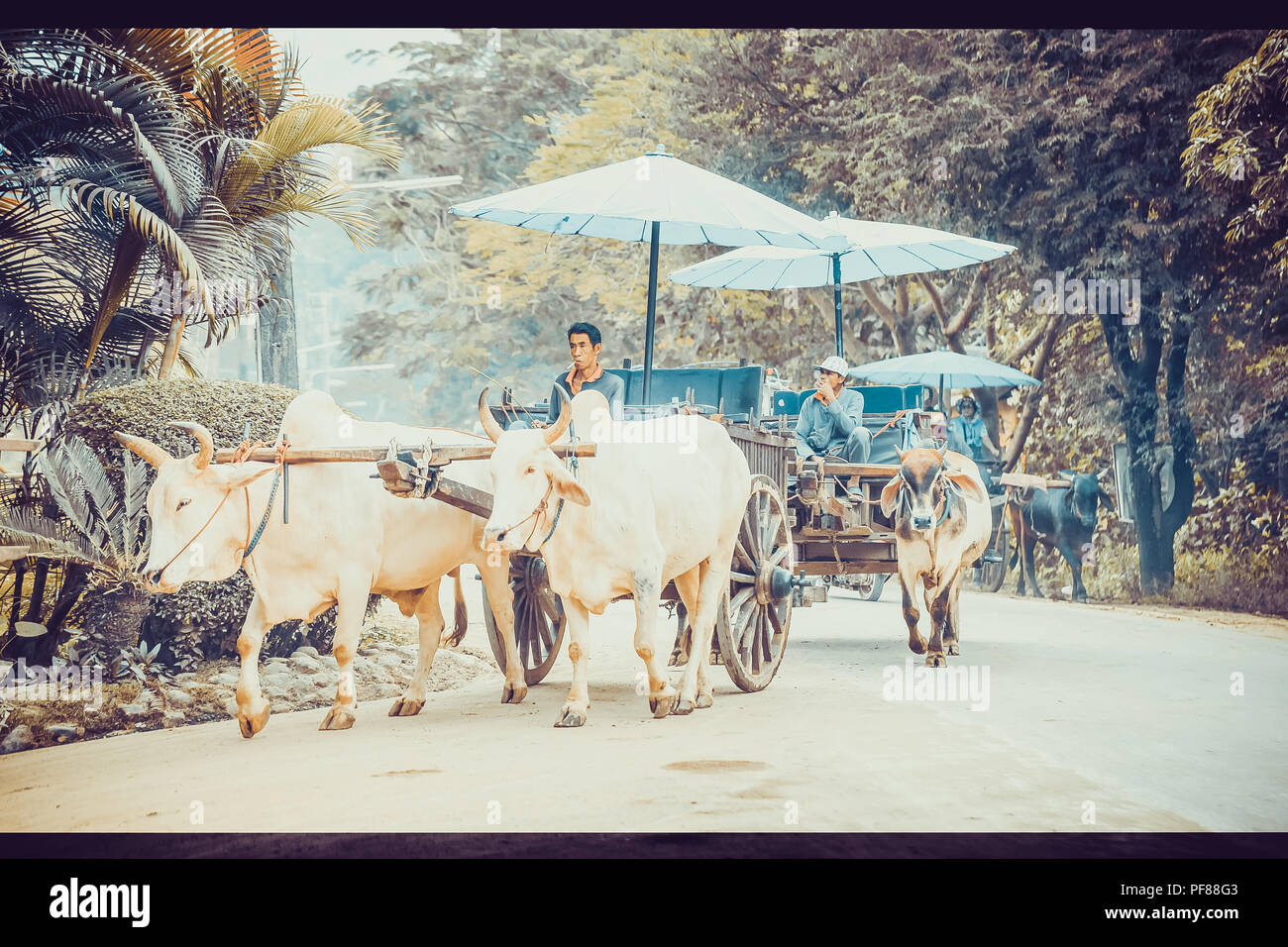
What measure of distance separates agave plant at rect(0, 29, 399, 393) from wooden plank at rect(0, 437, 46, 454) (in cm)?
81

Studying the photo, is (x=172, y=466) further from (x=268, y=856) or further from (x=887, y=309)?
(x=887, y=309)

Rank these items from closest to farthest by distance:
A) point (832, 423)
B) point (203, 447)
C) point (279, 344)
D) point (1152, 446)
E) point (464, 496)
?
point (203, 447), point (464, 496), point (832, 423), point (279, 344), point (1152, 446)

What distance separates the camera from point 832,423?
1042 cm

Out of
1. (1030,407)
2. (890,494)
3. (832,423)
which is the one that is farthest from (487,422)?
(1030,407)

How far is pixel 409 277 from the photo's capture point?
85.4ft

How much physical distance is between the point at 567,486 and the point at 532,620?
2.35 m

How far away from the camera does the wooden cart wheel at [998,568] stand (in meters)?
17.5

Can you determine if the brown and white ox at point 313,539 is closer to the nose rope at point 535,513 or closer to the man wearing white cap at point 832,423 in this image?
the nose rope at point 535,513

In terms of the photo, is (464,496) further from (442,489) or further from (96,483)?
(96,483)

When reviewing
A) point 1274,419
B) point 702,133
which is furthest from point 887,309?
point 1274,419

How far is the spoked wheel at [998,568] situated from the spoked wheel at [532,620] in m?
9.48

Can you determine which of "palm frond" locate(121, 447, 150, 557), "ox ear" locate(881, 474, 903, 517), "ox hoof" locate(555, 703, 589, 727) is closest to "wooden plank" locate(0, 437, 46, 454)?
"palm frond" locate(121, 447, 150, 557)

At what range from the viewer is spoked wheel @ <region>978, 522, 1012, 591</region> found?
17.5 meters

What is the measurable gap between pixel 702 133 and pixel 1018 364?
18.7ft
